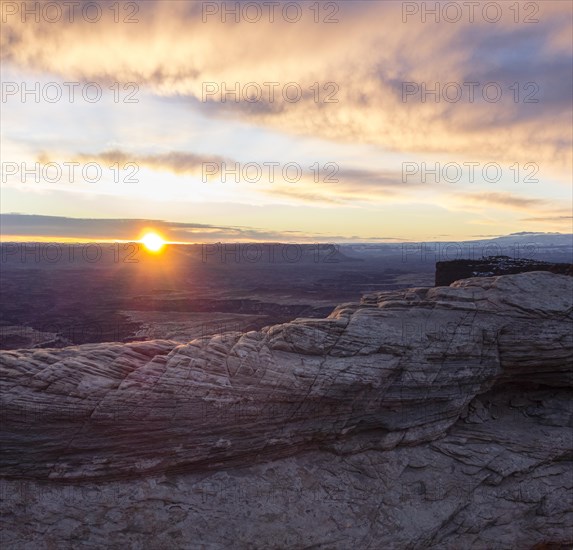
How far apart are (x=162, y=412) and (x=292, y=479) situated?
4.17 meters

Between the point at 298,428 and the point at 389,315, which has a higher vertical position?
the point at 389,315

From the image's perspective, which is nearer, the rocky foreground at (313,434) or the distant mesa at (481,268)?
the rocky foreground at (313,434)

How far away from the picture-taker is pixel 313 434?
13648 millimetres

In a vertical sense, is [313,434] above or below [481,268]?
below

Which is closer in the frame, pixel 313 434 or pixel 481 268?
pixel 313 434

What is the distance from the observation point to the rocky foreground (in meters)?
11.7

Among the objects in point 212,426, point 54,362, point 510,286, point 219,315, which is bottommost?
point 219,315

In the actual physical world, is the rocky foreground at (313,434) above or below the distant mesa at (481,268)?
below

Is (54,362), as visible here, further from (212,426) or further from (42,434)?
(212,426)

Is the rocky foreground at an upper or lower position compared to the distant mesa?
lower

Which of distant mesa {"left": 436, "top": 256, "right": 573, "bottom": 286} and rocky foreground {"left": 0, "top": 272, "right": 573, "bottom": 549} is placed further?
distant mesa {"left": 436, "top": 256, "right": 573, "bottom": 286}

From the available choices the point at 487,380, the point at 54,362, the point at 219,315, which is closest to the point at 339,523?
the point at 487,380

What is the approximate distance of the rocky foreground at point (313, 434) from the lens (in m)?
11.7

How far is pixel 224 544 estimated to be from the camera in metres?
11.7
